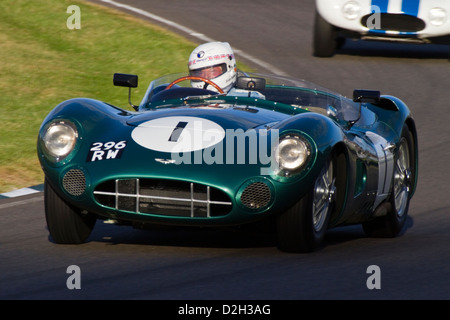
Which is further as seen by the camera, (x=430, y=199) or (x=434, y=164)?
(x=434, y=164)

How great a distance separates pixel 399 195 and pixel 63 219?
250 cm

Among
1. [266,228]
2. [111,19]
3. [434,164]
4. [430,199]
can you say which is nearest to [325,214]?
[266,228]

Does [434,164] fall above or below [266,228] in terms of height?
below

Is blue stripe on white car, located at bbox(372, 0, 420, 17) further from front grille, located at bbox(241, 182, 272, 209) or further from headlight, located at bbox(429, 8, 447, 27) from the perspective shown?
front grille, located at bbox(241, 182, 272, 209)

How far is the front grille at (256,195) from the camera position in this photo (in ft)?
17.3

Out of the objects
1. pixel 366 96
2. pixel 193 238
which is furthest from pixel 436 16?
pixel 193 238

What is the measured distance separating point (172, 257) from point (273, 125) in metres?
0.91

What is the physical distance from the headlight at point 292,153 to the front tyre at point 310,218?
164 mm

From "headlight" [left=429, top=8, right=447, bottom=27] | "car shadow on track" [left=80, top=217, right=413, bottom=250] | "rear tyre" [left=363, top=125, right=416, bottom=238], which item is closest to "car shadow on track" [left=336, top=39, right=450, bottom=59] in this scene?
"headlight" [left=429, top=8, right=447, bottom=27]

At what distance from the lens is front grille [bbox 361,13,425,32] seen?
12.7 m

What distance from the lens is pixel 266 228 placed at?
556 cm

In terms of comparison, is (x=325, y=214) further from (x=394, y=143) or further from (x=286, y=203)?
(x=394, y=143)

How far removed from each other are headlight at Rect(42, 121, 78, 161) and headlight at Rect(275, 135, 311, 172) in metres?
1.09
